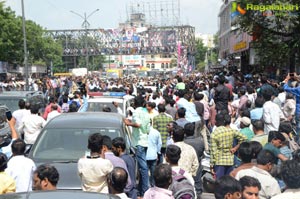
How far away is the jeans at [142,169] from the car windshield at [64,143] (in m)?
1.28

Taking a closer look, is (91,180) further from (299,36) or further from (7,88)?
(7,88)

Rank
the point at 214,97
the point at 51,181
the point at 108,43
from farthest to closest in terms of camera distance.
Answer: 1. the point at 108,43
2. the point at 214,97
3. the point at 51,181

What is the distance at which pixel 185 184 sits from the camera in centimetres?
578

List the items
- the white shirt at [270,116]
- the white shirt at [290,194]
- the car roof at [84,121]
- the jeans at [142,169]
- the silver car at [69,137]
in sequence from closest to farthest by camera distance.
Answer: the white shirt at [290,194], the silver car at [69,137], the car roof at [84,121], the jeans at [142,169], the white shirt at [270,116]

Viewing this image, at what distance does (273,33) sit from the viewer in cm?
2027

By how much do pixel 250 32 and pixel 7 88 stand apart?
21.4 metres

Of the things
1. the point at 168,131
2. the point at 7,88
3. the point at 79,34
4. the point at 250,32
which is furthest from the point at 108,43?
the point at 168,131

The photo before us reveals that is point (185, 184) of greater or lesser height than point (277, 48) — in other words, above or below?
below

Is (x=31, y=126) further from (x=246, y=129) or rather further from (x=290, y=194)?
(x=290, y=194)

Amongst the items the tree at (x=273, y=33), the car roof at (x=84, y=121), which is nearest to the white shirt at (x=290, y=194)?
the car roof at (x=84, y=121)

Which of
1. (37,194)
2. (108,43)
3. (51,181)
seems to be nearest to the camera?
(37,194)

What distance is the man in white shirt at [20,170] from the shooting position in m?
6.62

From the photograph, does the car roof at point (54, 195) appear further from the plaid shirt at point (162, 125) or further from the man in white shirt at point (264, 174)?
the plaid shirt at point (162, 125)

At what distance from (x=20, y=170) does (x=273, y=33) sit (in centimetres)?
1531
